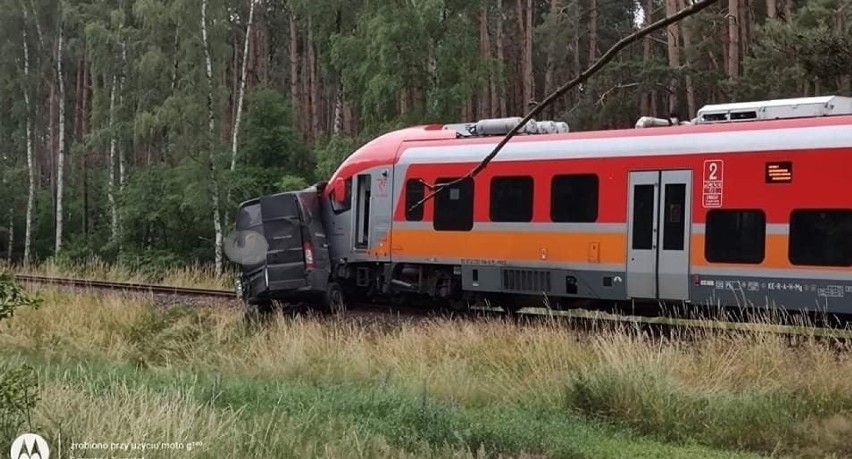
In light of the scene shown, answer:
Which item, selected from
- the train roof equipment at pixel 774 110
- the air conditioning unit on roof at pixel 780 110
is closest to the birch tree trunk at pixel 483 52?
A: the train roof equipment at pixel 774 110

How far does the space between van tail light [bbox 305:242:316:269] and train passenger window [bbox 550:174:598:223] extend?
4042 mm

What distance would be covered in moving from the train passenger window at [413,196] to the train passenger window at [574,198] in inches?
90.1

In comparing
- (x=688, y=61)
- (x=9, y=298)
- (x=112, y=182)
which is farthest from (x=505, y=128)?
(x=112, y=182)

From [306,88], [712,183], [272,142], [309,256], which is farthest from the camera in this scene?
[306,88]

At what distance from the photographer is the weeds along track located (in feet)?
33.8

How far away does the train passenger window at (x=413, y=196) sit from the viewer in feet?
46.6

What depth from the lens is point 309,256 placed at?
14656mm

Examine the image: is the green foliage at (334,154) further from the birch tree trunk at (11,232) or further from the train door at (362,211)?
the birch tree trunk at (11,232)

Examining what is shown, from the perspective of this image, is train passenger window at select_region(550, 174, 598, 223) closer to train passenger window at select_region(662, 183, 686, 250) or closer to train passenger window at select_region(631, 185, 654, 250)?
train passenger window at select_region(631, 185, 654, 250)

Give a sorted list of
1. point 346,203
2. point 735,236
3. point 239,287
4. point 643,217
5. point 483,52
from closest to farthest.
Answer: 1. point 735,236
2. point 643,217
3. point 346,203
4. point 239,287
5. point 483,52

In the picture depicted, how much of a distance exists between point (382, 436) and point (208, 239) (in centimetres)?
2476

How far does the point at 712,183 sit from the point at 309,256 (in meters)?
6.38

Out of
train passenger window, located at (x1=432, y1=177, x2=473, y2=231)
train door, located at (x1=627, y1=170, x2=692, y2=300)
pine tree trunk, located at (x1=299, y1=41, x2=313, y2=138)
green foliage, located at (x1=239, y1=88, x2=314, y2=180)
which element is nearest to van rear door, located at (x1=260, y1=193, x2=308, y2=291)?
train passenger window, located at (x1=432, y1=177, x2=473, y2=231)

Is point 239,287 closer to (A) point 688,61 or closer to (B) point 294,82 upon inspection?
(A) point 688,61
